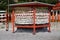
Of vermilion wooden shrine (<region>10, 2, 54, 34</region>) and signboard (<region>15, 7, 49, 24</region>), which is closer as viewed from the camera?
vermilion wooden shrine (<region>10, 2, 54, 34</region>)

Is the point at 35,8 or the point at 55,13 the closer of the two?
the point at 35,8

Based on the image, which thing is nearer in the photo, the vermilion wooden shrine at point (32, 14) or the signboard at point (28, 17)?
the vermilion wooden shrine at point (32, 14)

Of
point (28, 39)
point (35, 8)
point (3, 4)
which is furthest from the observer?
point (3, 4)

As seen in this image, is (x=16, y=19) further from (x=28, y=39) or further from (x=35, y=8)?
(x=28, y=39)

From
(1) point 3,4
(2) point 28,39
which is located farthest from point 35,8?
(1) point 3,4

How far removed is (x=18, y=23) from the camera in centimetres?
1356

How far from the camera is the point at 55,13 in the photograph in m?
29.0

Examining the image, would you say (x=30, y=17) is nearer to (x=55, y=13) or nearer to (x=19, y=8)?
(x=19, y=8)

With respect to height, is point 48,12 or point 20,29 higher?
point 48,12

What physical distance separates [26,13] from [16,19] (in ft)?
2.69

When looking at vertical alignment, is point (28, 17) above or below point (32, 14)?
below

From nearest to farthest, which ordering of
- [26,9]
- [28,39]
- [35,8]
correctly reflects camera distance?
[28,39] < [35,8] < [26,9]

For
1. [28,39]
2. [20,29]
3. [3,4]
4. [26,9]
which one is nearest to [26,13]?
[26,9]

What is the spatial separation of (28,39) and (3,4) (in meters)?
18.3
